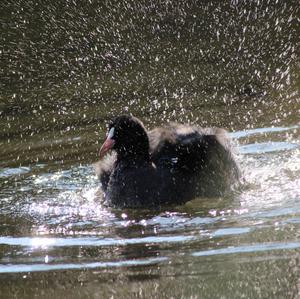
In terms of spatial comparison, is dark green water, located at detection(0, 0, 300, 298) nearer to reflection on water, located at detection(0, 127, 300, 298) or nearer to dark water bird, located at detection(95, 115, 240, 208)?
reflection on water, located at detection(0, 127, 300, 298)

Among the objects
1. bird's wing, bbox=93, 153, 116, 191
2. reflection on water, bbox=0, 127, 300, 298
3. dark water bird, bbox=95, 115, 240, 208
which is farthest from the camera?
bird's wing, bbox=93, 153, 116, 191

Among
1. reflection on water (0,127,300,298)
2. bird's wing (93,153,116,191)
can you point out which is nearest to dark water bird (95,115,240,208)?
bird's wing (93,153,116,191)

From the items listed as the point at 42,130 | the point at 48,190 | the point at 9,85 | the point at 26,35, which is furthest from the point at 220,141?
the point at 26,35

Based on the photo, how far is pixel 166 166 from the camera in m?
7.41

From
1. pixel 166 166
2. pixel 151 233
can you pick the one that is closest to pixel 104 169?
pixel 166 166

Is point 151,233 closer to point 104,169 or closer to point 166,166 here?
point 166,166

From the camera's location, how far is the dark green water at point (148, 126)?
527cm

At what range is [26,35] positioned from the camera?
14.4 meters

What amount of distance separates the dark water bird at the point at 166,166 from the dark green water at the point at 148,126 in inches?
7.7

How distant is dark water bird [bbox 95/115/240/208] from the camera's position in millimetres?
7281

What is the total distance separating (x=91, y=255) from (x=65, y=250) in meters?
0.25

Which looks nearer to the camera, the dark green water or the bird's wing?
the dark green water

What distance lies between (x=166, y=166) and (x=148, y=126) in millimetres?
2353

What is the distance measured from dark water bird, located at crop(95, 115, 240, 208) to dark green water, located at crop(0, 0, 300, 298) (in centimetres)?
20
